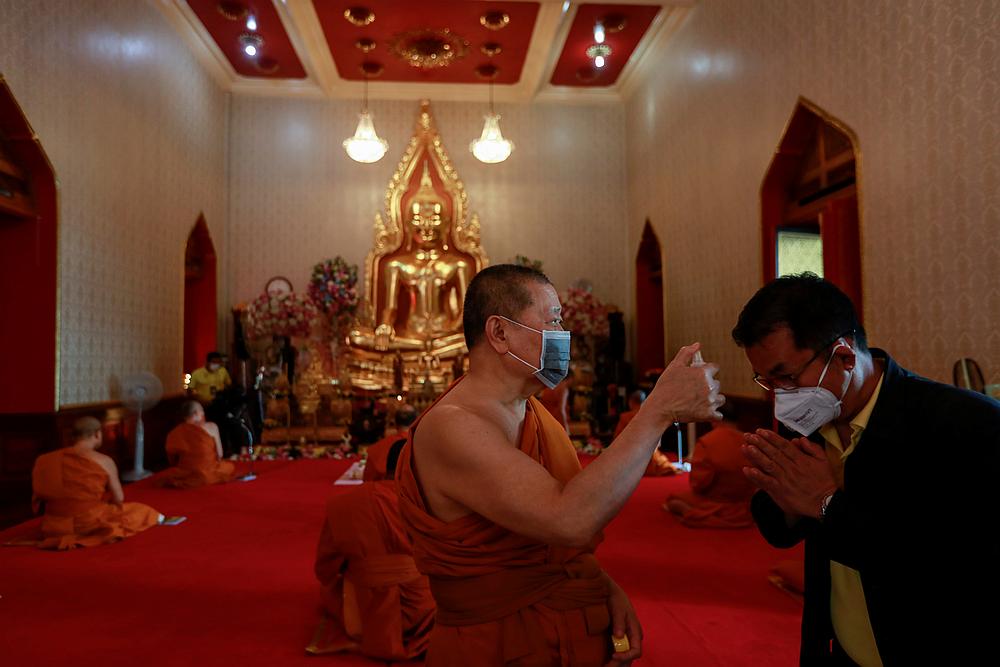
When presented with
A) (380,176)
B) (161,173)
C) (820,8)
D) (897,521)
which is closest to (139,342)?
(161,173)

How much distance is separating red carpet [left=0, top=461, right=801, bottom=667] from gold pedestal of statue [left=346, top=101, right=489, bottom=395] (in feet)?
19.1

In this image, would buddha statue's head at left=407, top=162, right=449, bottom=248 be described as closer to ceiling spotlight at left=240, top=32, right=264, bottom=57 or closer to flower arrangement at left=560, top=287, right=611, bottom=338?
flower arrangement at left=560, top=287, right=611, bottom=338

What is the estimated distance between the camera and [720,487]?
5195 mm

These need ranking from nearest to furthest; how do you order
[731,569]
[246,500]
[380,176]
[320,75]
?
1. [731,569]
2. [246,500]
3. [320,75]
4. [380,176]

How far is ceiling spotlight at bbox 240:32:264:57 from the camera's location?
30.0 ft

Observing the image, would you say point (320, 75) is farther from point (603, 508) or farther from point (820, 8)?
point (603, 508)

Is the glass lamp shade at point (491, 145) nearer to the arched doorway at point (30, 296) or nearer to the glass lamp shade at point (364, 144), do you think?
the glass lamp shade at point (364, 144)

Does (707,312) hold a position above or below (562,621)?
above

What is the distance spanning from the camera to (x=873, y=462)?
152 cm

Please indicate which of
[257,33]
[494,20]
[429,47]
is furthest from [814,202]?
[257,33]

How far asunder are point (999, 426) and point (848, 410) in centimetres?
31

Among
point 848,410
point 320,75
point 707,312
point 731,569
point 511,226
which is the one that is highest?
point 320,75

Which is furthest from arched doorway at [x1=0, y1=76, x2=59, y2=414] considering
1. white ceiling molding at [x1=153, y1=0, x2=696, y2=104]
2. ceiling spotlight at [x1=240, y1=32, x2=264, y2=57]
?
ceiling spotlight at [x1=240, y1=32, x2=264, y2=57]

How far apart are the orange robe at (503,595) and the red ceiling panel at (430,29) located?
336 inches
